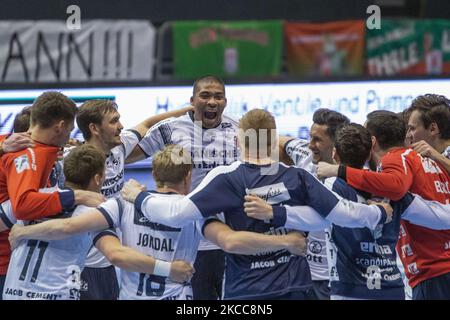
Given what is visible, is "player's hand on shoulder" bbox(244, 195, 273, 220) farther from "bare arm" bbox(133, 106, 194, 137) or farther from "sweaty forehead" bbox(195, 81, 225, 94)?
"bare arm" bbox(133, 106, 194, 137)

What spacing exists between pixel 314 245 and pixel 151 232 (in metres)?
1.95

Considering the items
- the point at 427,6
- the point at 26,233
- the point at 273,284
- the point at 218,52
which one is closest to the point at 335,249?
the point at 273,284

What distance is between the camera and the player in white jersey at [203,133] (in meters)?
7.52

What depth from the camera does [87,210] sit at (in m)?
5.68

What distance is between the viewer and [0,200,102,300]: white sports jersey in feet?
18.7

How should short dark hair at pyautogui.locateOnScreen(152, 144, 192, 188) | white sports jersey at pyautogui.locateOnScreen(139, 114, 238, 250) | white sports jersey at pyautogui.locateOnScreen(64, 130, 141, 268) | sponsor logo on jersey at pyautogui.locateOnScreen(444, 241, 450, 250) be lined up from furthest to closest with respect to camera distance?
white sports jersey at pyautogui.locateOnScreen(139, 114, 238, 250) < white sports jersey at pyautogui.locateOnScreen(64, 130, 141, 268) < sponsor logo on jersey at pyautogui.locateOnScreen(444, 241, 450, 250) < short dark hair at pyautogui.locateOnScreen(152, 144, 192, 188)

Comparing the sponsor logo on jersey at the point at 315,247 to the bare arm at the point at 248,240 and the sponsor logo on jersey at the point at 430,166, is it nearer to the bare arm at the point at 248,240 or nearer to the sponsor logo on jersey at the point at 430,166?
the sponsor logo on jersey at the point at 430,166

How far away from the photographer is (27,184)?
231 inches

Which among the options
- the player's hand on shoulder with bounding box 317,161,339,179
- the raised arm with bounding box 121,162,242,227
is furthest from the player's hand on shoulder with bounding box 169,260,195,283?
the player's hand on shoulder with bounding box 317,161,339,179

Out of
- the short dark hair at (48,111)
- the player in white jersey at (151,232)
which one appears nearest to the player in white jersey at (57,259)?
the player in white jersey at (151,232)

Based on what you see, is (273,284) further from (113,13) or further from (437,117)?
(113,13)

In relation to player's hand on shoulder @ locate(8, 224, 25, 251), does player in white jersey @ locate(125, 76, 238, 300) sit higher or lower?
higher

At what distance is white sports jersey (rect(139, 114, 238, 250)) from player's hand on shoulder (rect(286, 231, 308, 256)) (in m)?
1.92

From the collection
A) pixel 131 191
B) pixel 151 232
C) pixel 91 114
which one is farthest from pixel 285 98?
pixel 151 232
